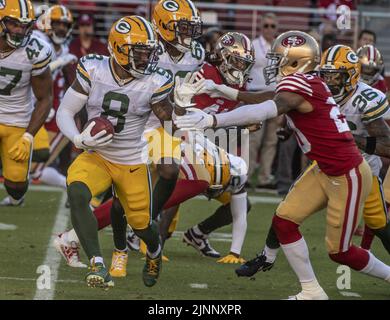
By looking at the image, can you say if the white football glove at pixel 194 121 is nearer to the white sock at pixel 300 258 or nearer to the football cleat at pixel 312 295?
the white sock at pixel 300 258

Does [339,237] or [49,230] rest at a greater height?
[339,237]

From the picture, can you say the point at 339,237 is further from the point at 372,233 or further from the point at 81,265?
the point at 81,265

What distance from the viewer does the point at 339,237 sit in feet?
18.4

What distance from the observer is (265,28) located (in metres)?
10.9

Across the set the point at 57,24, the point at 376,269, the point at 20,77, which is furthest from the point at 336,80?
the point at 57,24

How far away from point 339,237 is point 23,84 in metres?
2.67

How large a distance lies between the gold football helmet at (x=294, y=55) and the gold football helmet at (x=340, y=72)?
17.4 inches

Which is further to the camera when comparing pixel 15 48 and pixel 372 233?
pixel 15 48

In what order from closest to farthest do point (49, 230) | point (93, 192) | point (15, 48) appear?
point (93, 192) → point (15, 48) → point (49, 230)

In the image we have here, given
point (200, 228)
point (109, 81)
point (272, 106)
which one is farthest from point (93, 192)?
point (200, 228)

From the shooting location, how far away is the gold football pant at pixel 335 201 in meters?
5.57

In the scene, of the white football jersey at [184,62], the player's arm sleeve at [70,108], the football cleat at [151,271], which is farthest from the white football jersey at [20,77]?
the football cleat at [151,271]

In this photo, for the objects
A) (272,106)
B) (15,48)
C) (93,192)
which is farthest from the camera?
(15,48)

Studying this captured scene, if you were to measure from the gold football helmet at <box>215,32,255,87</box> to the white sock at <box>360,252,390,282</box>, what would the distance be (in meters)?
1.69
